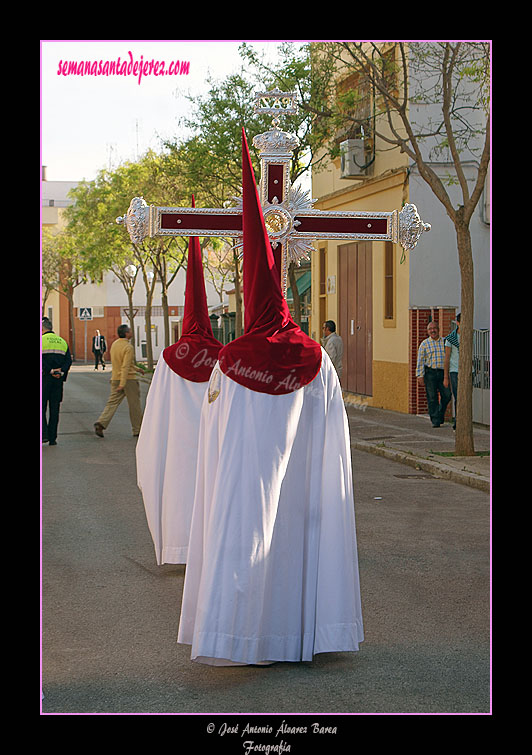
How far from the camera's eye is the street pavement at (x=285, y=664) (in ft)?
15.1

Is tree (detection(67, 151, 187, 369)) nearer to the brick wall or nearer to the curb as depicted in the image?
the brick wall

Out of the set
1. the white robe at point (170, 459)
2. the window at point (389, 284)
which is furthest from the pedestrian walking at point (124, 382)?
the white robe at point (170, 459)

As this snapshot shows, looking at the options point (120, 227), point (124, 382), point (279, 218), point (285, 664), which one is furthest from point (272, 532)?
point (120, 227)

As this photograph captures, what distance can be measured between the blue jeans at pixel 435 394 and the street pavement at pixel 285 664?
589cm

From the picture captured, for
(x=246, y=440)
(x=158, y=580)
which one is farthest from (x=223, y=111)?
(x=246, y=440)

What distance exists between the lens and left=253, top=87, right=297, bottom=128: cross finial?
5695mm

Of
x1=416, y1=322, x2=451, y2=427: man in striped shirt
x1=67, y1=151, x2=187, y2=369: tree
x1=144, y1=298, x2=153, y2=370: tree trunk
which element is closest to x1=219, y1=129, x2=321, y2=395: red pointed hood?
x1=416, y1=322, x2=451, y2=427: man in striped shirt

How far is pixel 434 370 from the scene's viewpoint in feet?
57.6

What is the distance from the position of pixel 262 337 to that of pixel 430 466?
830cm

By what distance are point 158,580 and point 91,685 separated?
2.19m

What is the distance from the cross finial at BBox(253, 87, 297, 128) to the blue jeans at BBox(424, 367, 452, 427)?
39.8ft

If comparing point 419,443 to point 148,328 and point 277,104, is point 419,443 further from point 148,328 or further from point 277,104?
point 148,328

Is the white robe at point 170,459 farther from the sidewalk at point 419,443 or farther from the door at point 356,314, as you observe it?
the door at point 356,314

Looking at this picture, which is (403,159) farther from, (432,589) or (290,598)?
(290,598)
